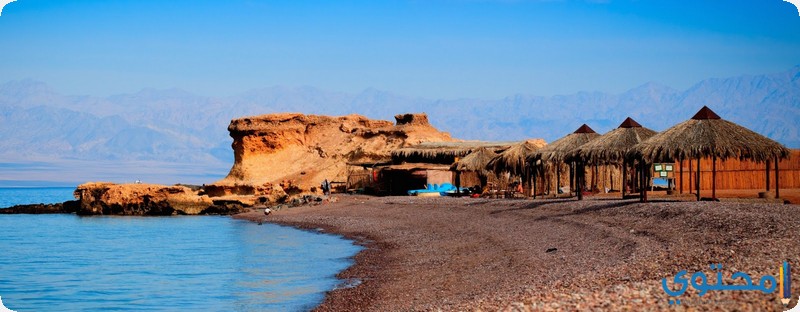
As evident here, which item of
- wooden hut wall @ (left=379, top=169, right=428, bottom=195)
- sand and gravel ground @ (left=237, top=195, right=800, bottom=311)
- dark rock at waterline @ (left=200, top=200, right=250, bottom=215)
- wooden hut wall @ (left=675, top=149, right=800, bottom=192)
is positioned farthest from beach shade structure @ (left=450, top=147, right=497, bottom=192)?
dark rock at waterline @ (left=200, top=200, right=250, bottom=215)

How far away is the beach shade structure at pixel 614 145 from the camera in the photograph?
23.5 m

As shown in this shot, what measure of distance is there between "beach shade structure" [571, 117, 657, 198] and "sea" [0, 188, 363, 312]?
6.74 m

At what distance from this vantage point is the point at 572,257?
14398mm

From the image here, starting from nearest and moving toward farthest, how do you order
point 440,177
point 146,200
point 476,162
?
point 476,162, point 440,177, point 146,200

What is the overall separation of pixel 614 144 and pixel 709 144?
165 inches

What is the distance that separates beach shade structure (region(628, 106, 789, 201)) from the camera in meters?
19.7

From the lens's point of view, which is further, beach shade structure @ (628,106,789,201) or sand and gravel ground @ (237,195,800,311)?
beach shade structure @ (628,106,789,201)

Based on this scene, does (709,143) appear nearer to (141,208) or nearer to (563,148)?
(563,148)

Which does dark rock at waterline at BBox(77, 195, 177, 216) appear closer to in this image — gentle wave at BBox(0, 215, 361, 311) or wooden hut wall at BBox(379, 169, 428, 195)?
gentle wave at BBox(0, 215, 361, 311)

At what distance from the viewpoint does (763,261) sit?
34.5 feet

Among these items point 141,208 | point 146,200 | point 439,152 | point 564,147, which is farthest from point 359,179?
point 564,147

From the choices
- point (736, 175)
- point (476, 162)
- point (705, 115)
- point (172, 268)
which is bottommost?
point (172, 268)

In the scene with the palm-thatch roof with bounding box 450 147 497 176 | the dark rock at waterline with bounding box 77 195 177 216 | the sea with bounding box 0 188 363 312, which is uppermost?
the palm-thatch roof with bounding box 450 147 497 176

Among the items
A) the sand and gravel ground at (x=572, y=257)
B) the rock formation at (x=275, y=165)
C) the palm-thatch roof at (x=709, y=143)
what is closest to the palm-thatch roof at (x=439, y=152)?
the rock formation at (x=275, y=165)
